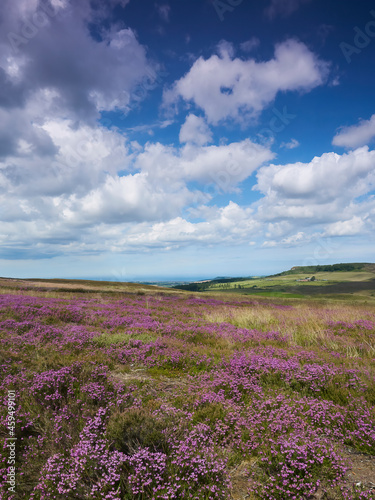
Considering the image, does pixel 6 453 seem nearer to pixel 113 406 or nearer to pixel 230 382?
pixel 113 406

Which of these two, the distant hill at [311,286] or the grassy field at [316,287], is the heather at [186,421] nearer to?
the grassy field at [316,287]

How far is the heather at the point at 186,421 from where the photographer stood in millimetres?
3568

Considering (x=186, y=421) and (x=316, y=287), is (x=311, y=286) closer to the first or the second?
(x=316, y=287)

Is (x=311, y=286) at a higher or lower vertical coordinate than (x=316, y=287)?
lower

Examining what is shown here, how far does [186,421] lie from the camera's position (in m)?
4.79

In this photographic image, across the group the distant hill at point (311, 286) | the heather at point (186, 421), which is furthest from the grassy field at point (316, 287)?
the heather at point (186, 421)

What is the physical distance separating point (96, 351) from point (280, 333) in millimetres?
8435

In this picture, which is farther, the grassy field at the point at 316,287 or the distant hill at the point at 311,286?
the distant hill at the point at 311,286

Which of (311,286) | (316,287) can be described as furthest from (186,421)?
(311,286)

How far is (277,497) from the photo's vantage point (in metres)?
3.48

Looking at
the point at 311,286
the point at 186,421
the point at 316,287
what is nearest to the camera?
the point at 186,421

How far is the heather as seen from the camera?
3568 millimetres

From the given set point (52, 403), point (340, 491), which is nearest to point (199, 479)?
point (340, 491)

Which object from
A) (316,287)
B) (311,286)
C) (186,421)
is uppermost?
(186,421)
